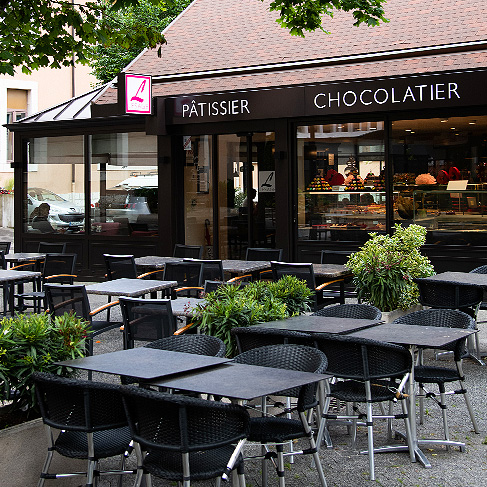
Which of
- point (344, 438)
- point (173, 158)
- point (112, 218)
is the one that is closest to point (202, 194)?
point (173, 158)

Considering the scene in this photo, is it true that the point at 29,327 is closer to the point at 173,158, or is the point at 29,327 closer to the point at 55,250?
the point at 55,250

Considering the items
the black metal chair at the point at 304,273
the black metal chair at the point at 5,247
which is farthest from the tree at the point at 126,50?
the black metal chair at the point at 304,273

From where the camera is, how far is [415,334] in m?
5.92

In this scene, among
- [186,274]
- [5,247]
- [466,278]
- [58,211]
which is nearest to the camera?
[466,278]

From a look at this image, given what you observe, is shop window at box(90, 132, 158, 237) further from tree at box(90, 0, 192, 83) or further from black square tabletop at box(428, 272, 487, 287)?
tree at box(90, 0, 192, 83)

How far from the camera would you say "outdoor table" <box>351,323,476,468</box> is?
5.56m

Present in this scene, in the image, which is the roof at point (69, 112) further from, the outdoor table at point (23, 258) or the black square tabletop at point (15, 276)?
the black square tabletop at point (15, 276)

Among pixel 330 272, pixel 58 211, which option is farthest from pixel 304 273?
pixel 58 211

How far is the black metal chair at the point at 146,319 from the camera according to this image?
7.58 metres

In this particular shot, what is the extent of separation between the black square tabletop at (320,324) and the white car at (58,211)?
1019cm

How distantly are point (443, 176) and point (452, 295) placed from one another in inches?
182

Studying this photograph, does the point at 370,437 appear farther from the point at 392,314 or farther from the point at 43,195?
the point at 43,195

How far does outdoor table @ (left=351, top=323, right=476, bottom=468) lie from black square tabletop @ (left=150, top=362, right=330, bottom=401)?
121 centimetres

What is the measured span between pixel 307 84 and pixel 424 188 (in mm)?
2593
